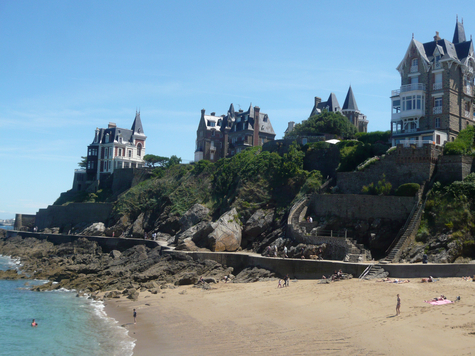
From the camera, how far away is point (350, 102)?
66.8 meters

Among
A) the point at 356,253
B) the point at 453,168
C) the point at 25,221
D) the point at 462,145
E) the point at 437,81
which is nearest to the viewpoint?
the point at 356,253

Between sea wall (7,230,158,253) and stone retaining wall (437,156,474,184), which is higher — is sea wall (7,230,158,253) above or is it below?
below

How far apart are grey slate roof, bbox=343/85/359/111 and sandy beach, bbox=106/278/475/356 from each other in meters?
45.3

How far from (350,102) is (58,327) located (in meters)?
54.3

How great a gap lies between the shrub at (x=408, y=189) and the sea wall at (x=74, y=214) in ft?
116

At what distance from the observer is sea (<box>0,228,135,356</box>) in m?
19.3

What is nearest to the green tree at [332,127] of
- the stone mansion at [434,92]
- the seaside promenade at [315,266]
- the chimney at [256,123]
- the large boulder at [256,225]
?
the stone mansion at [434,92]

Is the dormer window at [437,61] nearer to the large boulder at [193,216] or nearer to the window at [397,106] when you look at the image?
the window at [397,106]

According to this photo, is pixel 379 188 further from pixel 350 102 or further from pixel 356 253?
pixel 350 102

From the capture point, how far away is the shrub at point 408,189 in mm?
29656

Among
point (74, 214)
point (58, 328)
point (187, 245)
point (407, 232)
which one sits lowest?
point (58, 328)

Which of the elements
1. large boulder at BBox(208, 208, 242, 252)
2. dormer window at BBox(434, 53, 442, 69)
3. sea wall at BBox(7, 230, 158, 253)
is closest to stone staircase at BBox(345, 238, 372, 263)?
large boulder at BBox(208, 208, 242, 252)

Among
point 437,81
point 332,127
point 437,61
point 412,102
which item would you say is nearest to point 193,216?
point 332,127

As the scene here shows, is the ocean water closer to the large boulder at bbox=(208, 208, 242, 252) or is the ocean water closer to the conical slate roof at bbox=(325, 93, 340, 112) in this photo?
the large boulder at bbox=(208, 208, 242, 252)
